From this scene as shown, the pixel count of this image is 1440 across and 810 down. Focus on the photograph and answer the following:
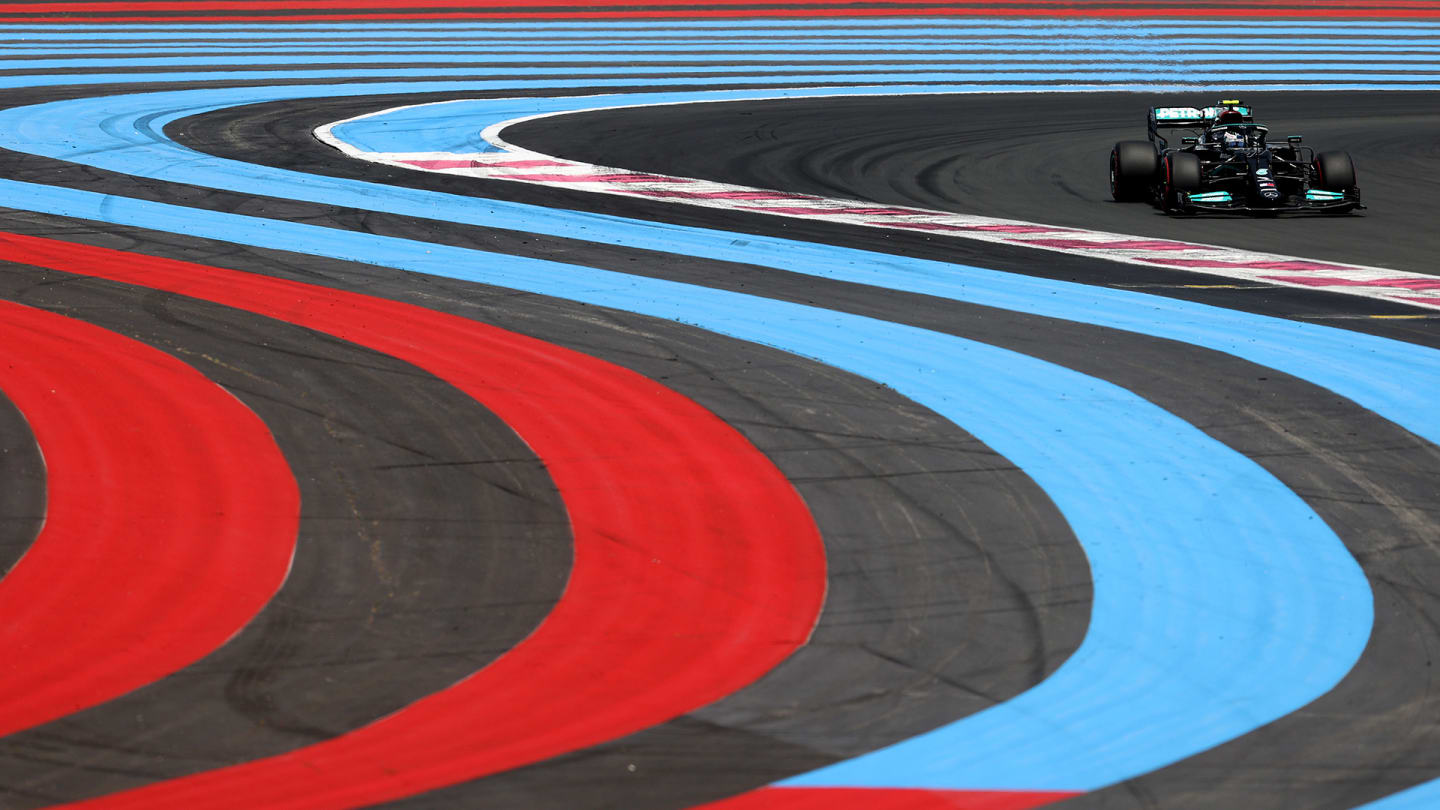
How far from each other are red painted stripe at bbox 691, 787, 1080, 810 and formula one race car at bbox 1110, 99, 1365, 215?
383 inches

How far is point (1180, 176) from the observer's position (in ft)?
41.7

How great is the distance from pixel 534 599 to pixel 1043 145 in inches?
512

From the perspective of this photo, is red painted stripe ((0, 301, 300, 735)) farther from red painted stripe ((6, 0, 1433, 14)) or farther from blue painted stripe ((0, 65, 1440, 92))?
red painted stripe ((6, 0, 1433, 14))

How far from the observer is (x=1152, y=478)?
609cm

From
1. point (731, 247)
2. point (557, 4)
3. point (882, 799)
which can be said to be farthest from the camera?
point (557, 4)

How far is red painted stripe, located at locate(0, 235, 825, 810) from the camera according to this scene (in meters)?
3.81

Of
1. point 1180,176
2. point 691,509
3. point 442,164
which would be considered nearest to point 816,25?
point 442,164

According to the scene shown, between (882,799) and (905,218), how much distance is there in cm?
893

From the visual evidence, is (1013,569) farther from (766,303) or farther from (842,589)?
(766,303)

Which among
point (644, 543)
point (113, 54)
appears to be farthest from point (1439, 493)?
point (113, 54)

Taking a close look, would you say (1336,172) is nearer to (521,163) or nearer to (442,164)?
(521,163)

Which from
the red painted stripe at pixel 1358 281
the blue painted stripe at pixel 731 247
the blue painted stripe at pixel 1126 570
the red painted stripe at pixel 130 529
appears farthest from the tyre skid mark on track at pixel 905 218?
the red painted stripe at pixel 130 529

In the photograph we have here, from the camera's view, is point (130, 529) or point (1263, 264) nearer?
point (130, 529)

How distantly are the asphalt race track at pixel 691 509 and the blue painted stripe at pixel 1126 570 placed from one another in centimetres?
2
